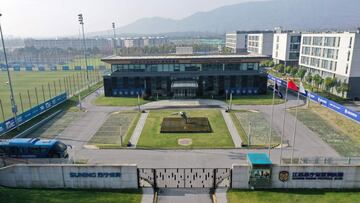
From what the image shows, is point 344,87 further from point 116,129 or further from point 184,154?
point 116,129

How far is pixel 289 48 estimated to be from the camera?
9219cm

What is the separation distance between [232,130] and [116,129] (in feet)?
55.8

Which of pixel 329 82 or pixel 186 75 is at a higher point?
pixel 186 75

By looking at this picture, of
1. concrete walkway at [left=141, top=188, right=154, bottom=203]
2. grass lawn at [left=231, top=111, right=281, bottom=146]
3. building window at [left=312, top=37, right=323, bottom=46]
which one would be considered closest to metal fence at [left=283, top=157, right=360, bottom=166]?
grass lawn at [left=231, top=111, right=281, bottom=146]

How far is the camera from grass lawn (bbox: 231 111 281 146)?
35.5 meters

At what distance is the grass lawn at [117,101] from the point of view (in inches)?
2192

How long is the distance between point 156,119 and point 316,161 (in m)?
26.0

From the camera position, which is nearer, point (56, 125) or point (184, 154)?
point (184, 154)

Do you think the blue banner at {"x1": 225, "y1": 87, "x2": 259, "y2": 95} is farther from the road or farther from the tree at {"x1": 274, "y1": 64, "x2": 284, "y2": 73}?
the tree at {"x1": 274, "y1": 64, "x2": 284, "y2": 73}

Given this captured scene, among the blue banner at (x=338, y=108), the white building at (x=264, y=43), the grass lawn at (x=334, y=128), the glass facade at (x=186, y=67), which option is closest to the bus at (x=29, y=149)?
the grass lawn at (x=334, y=128)

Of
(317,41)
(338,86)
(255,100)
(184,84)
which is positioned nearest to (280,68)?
(317,41)

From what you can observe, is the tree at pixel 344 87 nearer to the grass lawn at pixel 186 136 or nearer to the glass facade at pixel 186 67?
the glass facade at pixel 186 67

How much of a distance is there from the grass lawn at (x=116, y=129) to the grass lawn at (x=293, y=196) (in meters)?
17.1

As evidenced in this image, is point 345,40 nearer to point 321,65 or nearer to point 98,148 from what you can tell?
point 321,65
